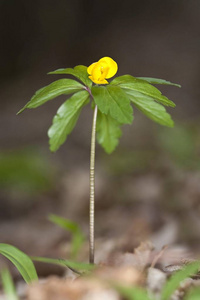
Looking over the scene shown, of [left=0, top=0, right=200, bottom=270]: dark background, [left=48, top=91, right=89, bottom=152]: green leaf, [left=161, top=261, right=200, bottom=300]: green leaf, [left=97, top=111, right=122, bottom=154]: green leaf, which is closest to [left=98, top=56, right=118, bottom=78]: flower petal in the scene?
[left=48, top=91, right=89, bottom=152]: green leaf

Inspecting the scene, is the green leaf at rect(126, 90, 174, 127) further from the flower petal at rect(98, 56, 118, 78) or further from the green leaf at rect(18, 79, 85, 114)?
the green leaf at rect(18, 79, 85, 114)

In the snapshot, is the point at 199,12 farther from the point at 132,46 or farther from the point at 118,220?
the point at 118,220

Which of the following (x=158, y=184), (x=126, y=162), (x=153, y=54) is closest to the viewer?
(x=158, y=184)

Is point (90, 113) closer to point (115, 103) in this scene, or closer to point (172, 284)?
point (115, 103)

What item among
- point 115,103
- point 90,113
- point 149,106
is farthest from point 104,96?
point 90,113

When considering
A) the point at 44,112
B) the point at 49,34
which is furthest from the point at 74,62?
the point at 44,112
